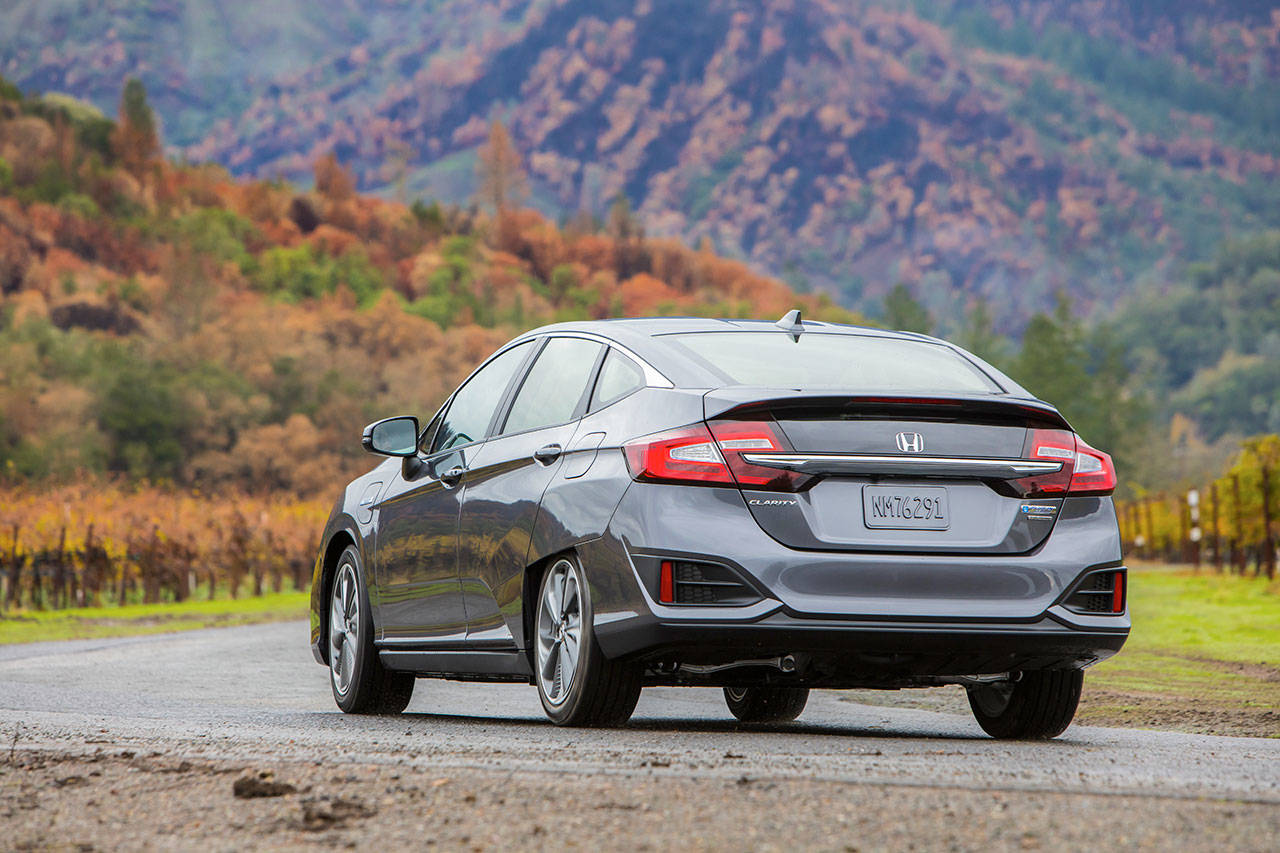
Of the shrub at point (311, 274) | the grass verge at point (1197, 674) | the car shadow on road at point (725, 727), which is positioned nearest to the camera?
the car shadow on road at point (725, 727)

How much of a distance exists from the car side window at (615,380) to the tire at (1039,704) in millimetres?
2014

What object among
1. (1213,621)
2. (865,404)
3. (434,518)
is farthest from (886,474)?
(1213,621)

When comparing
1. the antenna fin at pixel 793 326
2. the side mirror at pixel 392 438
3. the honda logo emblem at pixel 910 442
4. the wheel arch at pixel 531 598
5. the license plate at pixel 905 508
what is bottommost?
the wheel arch at pixel 531 598

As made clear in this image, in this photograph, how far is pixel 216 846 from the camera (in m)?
4.27

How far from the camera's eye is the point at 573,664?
698cm

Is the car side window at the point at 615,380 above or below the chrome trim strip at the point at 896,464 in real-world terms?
above

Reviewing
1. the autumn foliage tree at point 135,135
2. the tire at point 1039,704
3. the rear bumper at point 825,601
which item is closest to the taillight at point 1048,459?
the rear bumper at point 825,601

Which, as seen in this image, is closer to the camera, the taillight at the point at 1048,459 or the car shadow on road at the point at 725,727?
the taillight at the point at 1048,459

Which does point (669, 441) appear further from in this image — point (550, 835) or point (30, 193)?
point (30, 193)

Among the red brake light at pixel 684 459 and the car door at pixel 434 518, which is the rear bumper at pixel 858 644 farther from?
the car door at pixel 434 518

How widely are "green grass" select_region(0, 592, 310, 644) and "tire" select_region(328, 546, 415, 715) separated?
1290cm

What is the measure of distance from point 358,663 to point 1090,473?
12.9ft

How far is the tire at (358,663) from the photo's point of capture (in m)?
8.95

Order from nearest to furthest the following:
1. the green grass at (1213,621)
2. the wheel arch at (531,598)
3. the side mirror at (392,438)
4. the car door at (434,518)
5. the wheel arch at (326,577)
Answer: the wheel arch at (531,598) → the car door at (434,518) → the side mirror at (392,438) → the wheel arch at (326,577) → the green grass at (1213,621)
